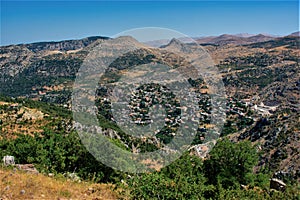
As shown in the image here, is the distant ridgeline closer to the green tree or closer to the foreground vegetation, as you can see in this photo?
the foreground vegetation

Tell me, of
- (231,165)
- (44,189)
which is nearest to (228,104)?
(231,165)

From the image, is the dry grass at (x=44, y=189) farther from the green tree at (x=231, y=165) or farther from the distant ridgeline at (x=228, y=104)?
the green tree at (x=231, y=165)

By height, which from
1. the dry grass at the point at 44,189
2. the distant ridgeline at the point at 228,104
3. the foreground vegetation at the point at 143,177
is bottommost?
the distant ridgeline at the point at 228,104

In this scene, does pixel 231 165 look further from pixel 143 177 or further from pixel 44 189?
pixel 44 189

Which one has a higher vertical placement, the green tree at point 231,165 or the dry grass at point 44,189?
the dry grass at point 44,189

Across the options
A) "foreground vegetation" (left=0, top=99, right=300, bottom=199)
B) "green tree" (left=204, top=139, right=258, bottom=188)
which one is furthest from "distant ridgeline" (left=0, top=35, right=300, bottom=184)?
"green tree" (left=204, top=139, right=258, bottom=188)

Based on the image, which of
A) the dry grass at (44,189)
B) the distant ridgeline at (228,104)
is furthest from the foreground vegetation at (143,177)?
the distant ridgeline at (228,104)

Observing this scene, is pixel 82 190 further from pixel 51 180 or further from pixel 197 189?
pixel 197 189

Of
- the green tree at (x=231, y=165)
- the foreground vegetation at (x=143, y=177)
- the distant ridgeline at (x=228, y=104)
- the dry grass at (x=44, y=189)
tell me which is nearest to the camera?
the dry grass at (x=44, y=189)
